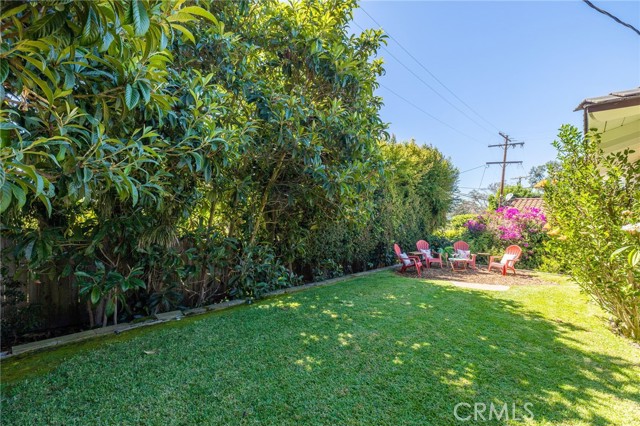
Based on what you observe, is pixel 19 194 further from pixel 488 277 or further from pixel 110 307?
pixel 488 277

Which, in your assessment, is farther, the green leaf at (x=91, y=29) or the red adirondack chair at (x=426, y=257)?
the red adirondack chair at (x=426, y=257)

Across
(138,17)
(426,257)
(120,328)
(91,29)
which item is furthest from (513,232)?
(91,29)

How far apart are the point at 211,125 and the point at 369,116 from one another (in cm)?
340

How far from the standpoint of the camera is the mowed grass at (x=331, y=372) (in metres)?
2.09

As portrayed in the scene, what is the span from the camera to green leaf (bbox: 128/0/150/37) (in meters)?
1.12

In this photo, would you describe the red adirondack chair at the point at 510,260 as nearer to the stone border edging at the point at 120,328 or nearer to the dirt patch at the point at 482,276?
the dirt patch at the point at 482,276

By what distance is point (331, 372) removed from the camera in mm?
2672

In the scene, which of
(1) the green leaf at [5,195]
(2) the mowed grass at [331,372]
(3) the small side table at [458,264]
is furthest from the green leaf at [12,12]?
(3) the small side table at [458,264]

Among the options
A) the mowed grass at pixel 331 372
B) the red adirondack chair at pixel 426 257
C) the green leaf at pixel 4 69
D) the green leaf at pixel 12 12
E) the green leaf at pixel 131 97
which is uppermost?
the green leaf at pixel 12 12

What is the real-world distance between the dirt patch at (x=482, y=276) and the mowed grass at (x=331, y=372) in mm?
3300

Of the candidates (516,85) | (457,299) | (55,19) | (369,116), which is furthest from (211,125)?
(516,85)

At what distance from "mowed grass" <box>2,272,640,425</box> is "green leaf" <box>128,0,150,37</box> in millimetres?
2410

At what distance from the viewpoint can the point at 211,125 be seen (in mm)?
2994

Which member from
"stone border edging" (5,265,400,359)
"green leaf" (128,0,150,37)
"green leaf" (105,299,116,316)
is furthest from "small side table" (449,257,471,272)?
"green leaf" (128,0,150,37)
